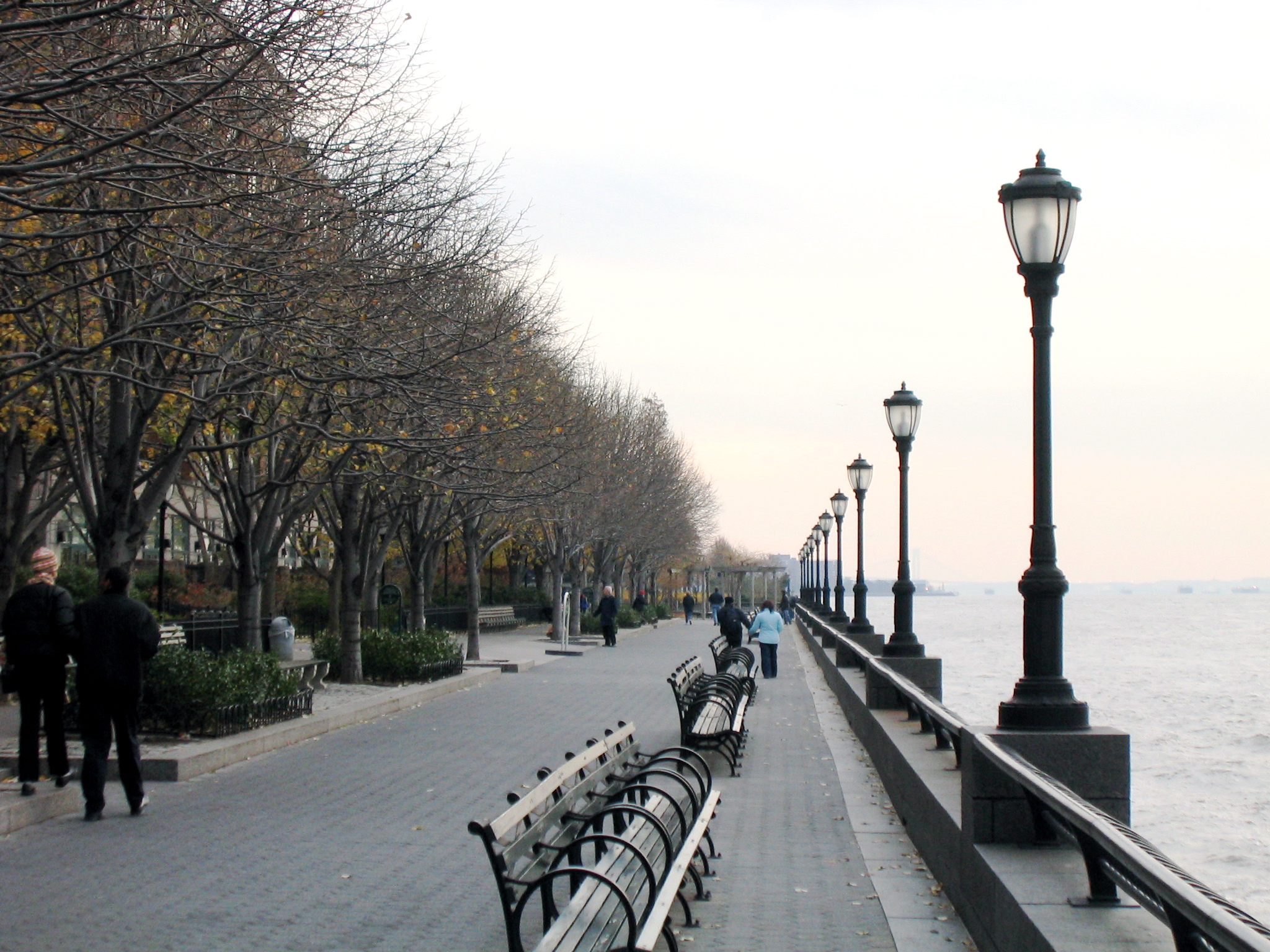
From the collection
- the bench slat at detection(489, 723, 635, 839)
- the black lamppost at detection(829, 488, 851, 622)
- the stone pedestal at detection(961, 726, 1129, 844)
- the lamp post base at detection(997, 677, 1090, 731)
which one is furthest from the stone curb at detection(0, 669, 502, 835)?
the black lamppost at detection(829, 488, 851, 622)

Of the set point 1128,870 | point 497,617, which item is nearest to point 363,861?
point 1128,870

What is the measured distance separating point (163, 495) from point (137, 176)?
6.54m

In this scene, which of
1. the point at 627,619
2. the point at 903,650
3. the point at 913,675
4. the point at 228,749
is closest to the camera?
the point at 228,749

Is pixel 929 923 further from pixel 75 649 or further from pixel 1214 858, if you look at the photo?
pixel 1214 858

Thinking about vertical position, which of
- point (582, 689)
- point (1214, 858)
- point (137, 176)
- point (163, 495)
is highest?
point (137, 176)

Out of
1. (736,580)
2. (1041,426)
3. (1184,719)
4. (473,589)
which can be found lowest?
(1184,719)

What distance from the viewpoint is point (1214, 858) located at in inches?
768

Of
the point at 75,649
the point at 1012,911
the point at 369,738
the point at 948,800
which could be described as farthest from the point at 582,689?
the point at 1012,911

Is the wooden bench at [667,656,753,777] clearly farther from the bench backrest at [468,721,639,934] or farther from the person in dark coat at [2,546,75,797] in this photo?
the person in dark coat at [2,546,75,797]

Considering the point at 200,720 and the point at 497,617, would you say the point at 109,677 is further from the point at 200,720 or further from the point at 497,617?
→ the point at 497,617

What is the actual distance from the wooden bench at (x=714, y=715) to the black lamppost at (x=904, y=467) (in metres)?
2.22

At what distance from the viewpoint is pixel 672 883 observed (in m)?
6.52

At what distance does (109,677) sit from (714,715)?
681 centimetres

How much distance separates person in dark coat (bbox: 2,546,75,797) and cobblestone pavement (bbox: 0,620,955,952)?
1.93 ft
